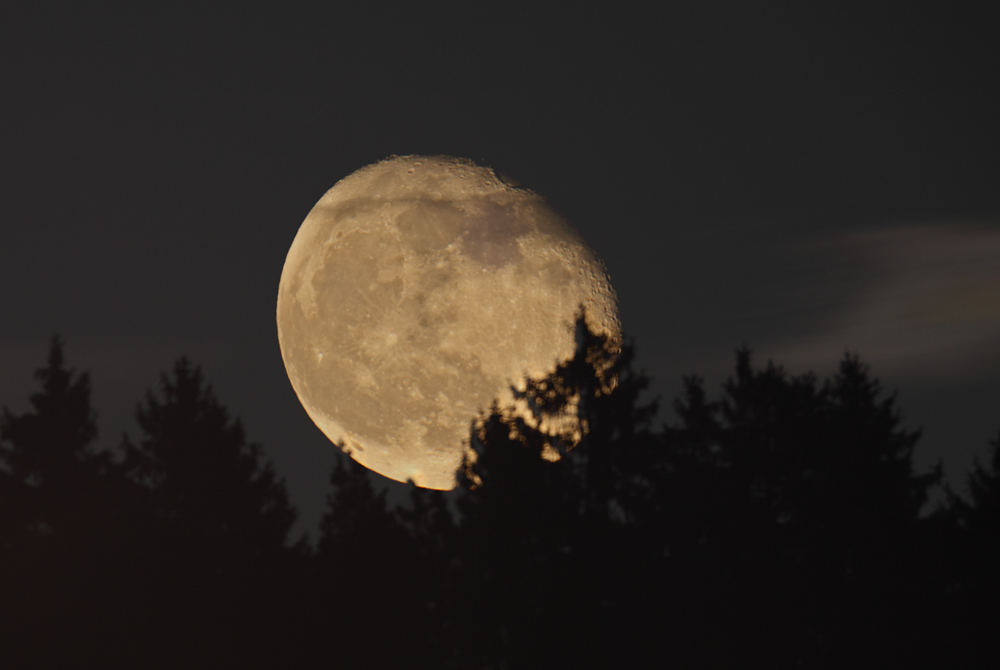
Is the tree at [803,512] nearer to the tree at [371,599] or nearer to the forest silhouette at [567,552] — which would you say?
the forest silhouette at [567,552]

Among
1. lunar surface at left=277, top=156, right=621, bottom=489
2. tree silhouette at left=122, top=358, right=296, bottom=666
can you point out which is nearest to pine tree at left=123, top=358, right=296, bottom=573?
tree silhouette at left=122, top=358, right=296, bottom=666

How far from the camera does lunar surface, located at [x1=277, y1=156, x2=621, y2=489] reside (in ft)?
75.9

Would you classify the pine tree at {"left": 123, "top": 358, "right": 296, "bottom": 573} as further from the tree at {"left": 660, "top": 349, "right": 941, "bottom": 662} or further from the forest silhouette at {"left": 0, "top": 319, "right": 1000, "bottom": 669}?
the tree at {"left": 660, "top": 349, "right": 941, "bottom": 662}

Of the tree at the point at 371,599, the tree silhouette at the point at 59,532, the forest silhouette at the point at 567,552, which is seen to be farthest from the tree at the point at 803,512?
the tree silhouette at the point at 59,532

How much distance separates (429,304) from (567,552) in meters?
7.11

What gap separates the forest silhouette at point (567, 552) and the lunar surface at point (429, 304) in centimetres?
102

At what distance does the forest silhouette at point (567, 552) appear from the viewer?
21.2 metres

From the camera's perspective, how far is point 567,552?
21266 millimetres

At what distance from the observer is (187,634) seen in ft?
83.0

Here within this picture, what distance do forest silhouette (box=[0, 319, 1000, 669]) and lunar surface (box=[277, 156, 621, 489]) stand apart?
3.33ft

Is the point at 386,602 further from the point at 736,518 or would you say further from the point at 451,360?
the point at 736,518

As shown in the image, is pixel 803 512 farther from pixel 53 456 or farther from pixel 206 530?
pixel 53 456

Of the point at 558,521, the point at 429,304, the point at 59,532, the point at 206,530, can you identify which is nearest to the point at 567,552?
the point at 558,521

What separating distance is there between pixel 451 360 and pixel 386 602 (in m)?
8.96
